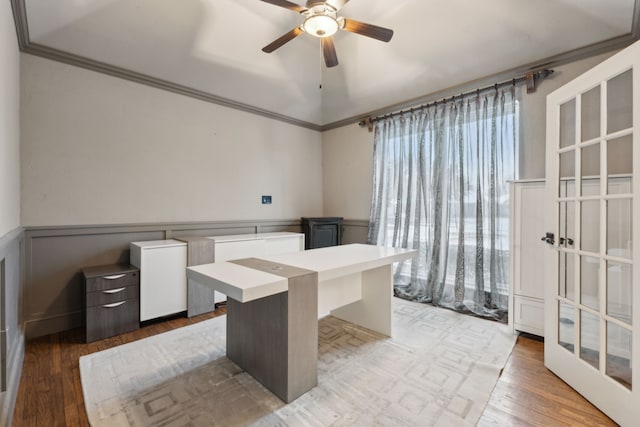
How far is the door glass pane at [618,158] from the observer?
168 centimetres

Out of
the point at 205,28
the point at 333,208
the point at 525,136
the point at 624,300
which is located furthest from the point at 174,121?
the point at 624,300

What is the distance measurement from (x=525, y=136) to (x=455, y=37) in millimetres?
1222

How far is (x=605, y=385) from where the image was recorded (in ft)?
5.40

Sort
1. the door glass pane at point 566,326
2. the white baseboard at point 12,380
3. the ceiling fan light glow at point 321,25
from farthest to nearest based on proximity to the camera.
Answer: the ceiling fan light glow at point 321,25 < the door glass pane at point 566,326 < the white baseboard at point 12,380

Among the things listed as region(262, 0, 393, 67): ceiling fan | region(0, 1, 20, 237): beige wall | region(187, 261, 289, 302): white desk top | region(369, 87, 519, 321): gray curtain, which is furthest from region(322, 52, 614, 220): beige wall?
region(0, 1, 20, 237): beige wall

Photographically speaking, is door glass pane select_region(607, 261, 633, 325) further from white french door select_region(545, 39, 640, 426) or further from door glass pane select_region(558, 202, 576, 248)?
door glass pane select_region(558, 202, 576, 248)

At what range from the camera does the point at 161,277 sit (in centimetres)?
287

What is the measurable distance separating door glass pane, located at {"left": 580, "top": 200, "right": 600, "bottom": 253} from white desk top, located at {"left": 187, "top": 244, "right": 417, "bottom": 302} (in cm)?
120

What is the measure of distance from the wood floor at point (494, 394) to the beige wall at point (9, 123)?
3.38ft

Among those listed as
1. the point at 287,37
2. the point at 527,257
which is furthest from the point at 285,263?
the point at 527,257

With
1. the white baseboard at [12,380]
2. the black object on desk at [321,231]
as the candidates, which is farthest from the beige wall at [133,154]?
the white baseboard at [12,380]

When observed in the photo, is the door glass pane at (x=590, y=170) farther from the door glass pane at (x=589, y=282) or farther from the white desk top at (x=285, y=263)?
the white desk top at (x=285, y=263)

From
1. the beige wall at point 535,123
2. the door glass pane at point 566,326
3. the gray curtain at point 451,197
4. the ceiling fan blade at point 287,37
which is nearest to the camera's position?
the door glass pane at point 566,326

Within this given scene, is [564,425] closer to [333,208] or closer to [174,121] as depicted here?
[333,208]
